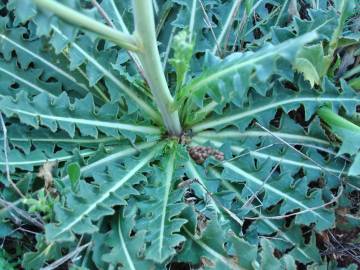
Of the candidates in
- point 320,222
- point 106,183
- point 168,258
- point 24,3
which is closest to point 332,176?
point 320,222

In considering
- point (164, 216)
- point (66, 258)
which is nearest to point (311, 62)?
point (164, 216)

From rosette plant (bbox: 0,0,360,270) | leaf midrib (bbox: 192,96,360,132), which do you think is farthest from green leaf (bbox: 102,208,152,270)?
leaf midrib (bbox: 192,96,360,132)

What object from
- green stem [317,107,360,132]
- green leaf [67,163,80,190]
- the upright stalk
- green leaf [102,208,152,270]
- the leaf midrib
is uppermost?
the upright stalk

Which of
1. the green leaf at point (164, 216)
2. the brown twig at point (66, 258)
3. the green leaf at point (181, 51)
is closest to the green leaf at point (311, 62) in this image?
the green leaf at point (181, 51)

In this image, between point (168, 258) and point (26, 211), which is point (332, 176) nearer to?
point (168, 258)

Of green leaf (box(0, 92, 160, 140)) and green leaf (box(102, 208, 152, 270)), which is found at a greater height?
green leaf (box(0, 92, 160, 140))

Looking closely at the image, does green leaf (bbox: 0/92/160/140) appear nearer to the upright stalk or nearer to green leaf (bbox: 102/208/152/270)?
the upright stalk

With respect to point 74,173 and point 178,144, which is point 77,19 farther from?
point 178,144
